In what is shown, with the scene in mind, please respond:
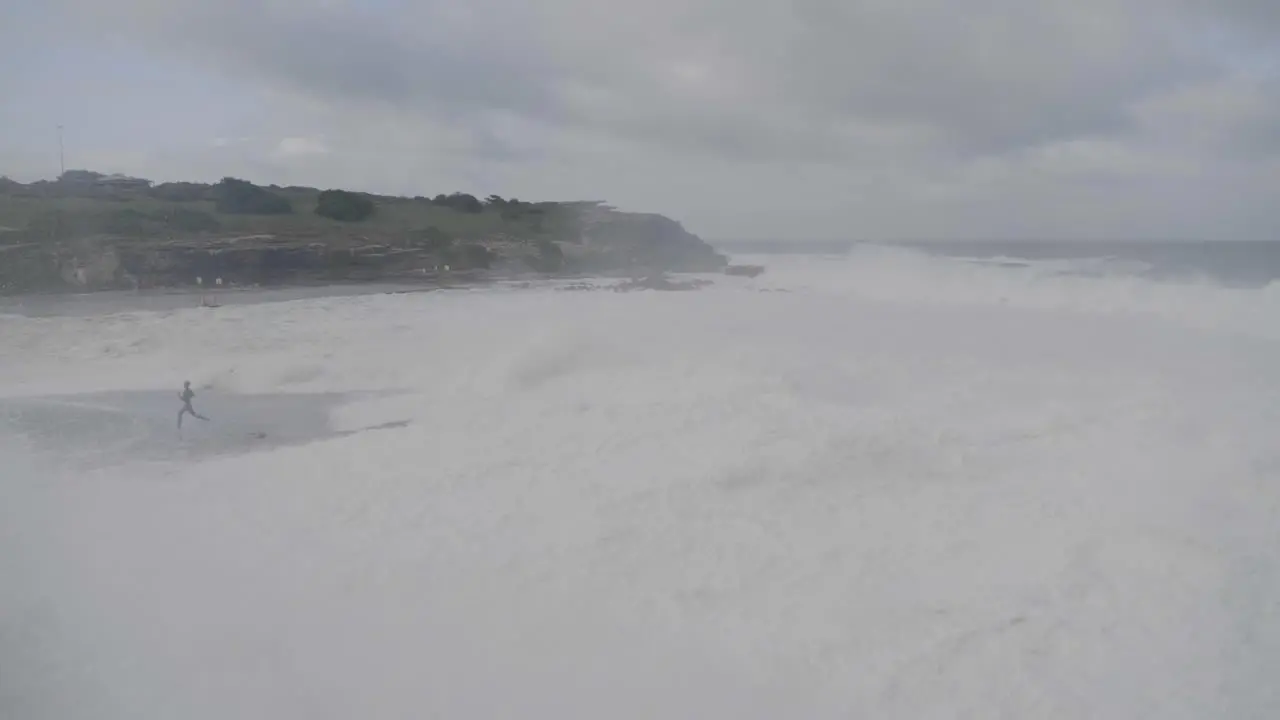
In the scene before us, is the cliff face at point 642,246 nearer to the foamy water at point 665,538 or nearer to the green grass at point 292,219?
the green grass at point 292,219

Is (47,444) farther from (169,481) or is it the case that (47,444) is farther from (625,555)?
(625,555)

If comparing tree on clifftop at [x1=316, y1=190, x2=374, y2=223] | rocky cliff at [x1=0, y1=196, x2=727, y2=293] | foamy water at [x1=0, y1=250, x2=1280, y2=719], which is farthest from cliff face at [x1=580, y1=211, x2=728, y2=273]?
foamy water at [x1=0, y1=250, x2=1280, y2=719]

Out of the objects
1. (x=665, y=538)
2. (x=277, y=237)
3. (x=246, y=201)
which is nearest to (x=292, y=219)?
(x=246, y=201)

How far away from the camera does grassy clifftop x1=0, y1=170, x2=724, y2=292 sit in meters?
25.9

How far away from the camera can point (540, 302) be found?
23.6 metres

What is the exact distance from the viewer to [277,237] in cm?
3091

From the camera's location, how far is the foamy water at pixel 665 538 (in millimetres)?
5438

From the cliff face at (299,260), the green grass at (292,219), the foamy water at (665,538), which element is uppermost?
the green grass at (292,219)

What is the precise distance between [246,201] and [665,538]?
3672 centimetres

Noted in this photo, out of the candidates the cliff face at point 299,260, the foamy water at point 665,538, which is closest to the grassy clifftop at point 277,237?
the cliff face at point 299,260

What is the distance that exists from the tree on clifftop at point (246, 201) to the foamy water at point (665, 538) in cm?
2521

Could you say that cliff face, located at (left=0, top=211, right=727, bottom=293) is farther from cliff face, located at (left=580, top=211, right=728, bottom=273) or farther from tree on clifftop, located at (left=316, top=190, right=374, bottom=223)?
tree on clifftop, located at (left=316, top=190, right=374, bottom=223)

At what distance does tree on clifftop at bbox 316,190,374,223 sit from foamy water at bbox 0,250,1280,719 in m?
27.0

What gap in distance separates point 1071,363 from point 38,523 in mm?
13233
